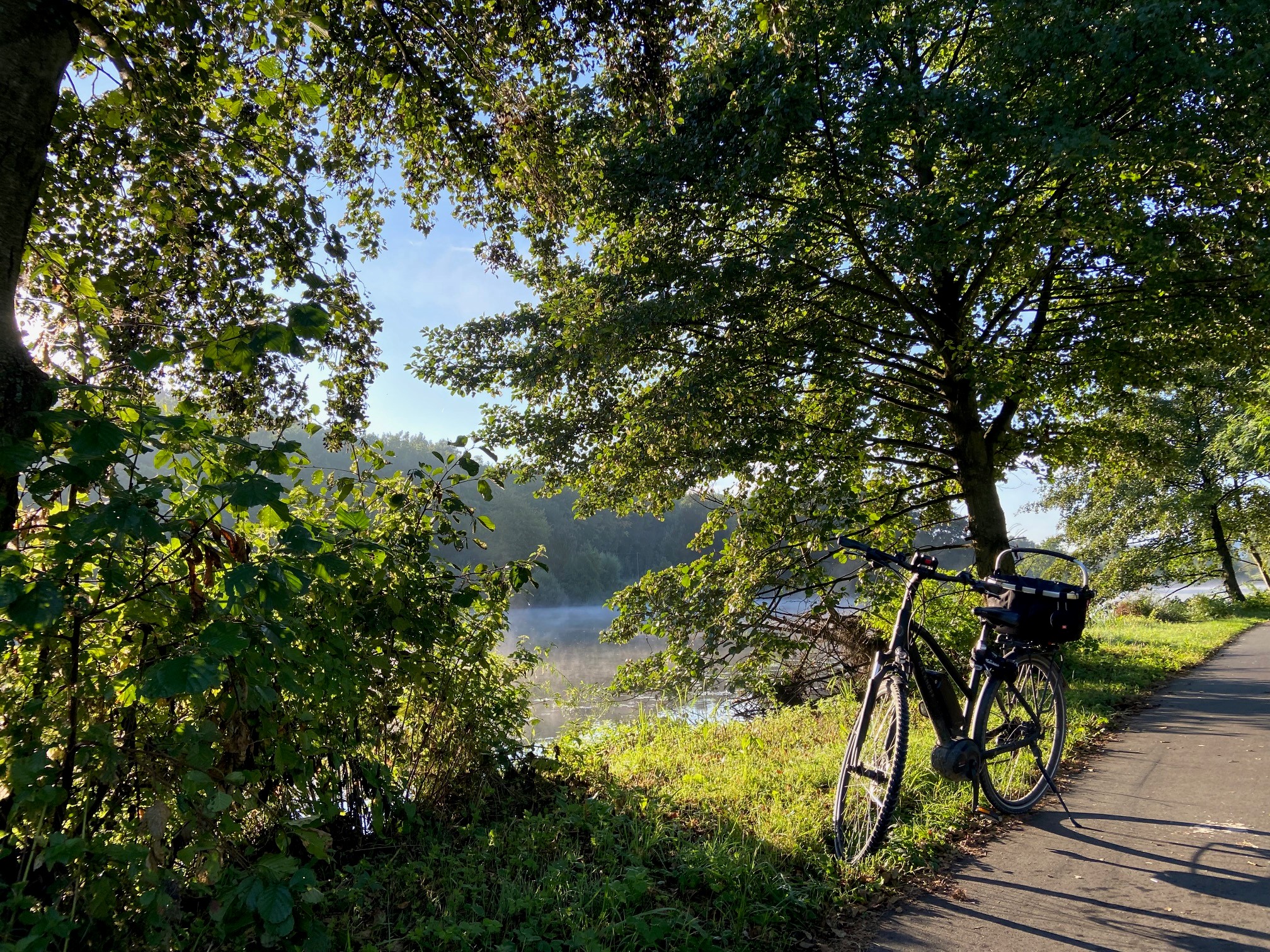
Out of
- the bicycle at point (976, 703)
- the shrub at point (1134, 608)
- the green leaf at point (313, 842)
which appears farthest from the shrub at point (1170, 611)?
the green leaf at point (313, 842)

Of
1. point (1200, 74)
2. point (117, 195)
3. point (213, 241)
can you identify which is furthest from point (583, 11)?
point (1200, 74)

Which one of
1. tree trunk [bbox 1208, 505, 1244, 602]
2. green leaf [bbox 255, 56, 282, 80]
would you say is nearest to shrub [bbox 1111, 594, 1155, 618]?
tree trunk [bbox 1208, 505, 1244, 602]

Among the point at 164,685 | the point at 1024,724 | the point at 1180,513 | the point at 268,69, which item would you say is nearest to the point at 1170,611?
the point at 1180,513

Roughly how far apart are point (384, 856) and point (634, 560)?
6753 centimetres

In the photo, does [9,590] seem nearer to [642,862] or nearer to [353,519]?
[353,519]

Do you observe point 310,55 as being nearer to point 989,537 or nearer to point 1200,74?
point 1200,74

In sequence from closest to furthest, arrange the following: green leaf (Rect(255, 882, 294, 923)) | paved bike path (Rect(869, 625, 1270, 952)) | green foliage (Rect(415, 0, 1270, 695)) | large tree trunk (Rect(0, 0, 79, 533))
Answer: green leaf (Rect(255, 882, 294, 923)) → large tree trunk (Rect(0, 0, 79, 533)) → paved bike path (Rect(869, 625, 1270, 952)) → green foliage (Rect(415, 0, 1270, 695))

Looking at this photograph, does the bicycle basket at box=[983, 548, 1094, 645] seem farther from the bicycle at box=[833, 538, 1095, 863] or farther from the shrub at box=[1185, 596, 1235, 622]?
the shrub at box=[1185, 596, 1235, 622]

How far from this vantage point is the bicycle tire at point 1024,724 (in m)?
3.65

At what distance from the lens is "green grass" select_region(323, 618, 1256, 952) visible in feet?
8.35

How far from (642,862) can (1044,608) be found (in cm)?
236

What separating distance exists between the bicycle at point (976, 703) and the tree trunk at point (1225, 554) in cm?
2438

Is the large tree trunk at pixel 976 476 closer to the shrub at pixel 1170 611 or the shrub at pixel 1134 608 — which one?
the shrub at pixel 1170 611

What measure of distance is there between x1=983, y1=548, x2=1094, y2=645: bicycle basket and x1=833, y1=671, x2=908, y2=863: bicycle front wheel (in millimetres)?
886
